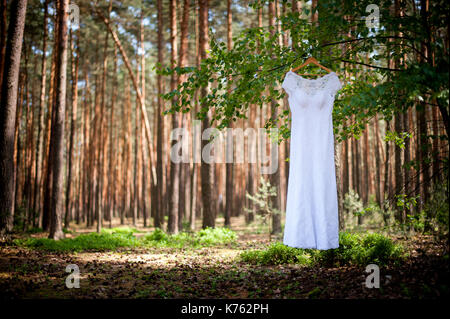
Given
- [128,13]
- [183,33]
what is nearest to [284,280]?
[183,33]

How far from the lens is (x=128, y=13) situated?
1744 centimetres

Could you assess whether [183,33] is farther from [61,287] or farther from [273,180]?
[61,287]

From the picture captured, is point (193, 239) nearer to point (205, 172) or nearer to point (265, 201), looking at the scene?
point (205, 172)

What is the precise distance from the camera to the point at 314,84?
13.0 ft

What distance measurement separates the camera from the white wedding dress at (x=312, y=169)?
12.4 ft

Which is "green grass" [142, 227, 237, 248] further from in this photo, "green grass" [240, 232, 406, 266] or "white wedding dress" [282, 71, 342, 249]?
"white wedding dress" [282, 71, 342, 249]

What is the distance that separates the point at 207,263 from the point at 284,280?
7.99ft

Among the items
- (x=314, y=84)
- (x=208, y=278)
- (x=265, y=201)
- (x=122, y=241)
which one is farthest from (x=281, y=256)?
(x=122, y=241)

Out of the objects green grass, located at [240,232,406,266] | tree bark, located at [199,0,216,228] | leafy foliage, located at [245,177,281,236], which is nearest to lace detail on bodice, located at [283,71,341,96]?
green grass, located at [240,232,406,266]

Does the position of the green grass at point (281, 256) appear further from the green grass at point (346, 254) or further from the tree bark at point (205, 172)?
the tree bark at point (205, 172)

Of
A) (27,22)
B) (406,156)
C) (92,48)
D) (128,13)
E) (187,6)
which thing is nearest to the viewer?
(406,156)

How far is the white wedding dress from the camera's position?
3768mm

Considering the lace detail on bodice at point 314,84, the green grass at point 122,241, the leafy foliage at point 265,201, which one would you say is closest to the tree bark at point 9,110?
the green grass at point 122,241

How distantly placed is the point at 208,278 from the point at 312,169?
299 cm
